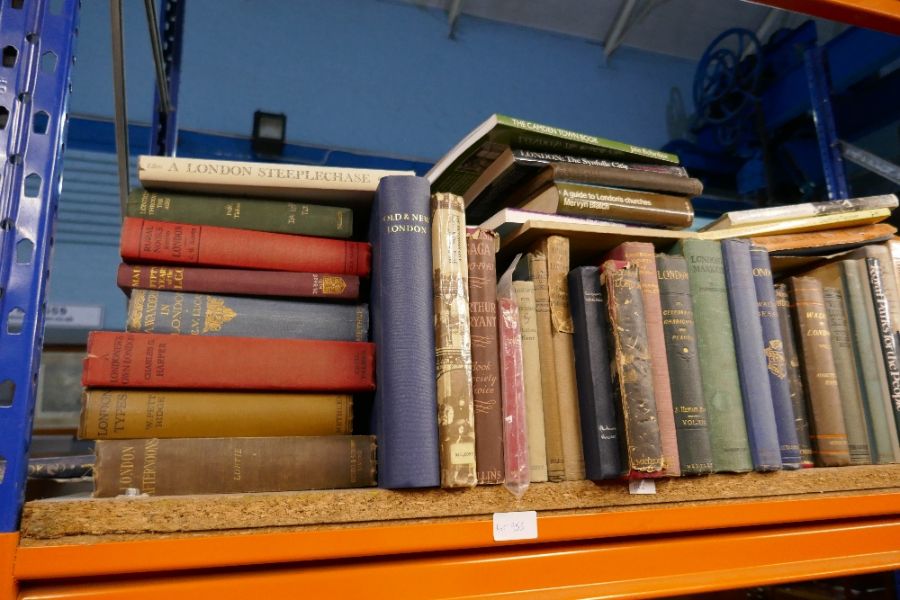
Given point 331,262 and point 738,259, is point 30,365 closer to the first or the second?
point 331,262

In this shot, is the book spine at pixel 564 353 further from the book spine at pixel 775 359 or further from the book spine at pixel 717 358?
the book spine at pixel 775 359

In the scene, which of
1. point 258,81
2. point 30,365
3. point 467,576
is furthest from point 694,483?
point 258,81

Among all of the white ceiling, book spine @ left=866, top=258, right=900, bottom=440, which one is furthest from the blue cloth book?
the white ceiling

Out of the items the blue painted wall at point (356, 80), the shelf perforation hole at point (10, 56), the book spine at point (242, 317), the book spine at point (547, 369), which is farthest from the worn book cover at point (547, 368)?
the blue painted wall at point (356, 80)

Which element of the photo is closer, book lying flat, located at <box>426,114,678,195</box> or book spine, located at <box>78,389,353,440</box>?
book spine, located at <box>78,389,353,440</box>

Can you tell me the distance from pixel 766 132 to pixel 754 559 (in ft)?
6.62

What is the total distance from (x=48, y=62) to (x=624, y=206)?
0.67 metres

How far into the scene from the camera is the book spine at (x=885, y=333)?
2.64ft

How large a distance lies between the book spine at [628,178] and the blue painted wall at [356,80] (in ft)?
5.25

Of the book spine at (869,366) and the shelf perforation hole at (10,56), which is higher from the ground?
the shelf perforation hole at (10,56)

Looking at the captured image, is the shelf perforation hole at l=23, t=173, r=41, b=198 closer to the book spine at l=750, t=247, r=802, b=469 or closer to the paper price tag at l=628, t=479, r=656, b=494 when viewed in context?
the paper price tag at l=628, t=479, r=656, b=494

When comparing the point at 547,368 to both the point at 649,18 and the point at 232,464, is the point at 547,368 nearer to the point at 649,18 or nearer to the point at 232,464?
the point at 232,464

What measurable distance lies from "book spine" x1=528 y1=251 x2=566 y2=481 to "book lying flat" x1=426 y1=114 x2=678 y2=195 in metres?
0.16

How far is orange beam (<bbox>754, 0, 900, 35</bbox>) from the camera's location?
80 centimetres
